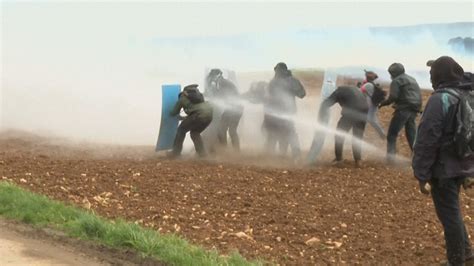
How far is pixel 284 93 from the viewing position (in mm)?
12008

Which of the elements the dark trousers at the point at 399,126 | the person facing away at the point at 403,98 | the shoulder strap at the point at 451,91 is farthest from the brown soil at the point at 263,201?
the shoulder strap at the point at 451,91

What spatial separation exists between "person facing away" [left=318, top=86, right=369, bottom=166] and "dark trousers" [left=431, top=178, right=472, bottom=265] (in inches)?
213

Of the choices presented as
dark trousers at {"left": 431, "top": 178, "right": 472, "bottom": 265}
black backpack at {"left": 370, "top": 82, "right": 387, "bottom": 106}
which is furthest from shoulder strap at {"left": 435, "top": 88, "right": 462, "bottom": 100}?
black backpack at {"left": 370, "top": 82, "right": 387, "bottom": 106}

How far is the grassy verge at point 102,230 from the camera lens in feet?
18.6

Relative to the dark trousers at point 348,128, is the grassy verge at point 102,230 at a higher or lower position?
lower

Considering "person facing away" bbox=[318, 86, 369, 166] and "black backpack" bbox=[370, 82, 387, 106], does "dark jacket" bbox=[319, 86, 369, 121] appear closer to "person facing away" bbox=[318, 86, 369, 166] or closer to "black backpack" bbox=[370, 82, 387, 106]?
"person facing away" bbox=[318, 86, 369, 166]

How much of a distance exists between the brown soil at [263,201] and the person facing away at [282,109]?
1.52 ft

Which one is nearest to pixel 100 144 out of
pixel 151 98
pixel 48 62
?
pixel 151 98

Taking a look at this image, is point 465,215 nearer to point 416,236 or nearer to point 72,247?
point 416,236

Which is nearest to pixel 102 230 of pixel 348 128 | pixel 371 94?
pixel 348 128

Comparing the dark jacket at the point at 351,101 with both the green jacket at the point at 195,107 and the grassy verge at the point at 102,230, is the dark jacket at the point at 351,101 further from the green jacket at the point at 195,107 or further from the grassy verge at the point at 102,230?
the grassy verge at the point at 102,230

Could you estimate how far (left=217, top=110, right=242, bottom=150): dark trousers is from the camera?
12.4 m

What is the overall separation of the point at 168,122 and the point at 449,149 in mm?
7381

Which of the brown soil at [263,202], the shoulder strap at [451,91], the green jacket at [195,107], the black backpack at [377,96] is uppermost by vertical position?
the shoulder strap at [451,91]
